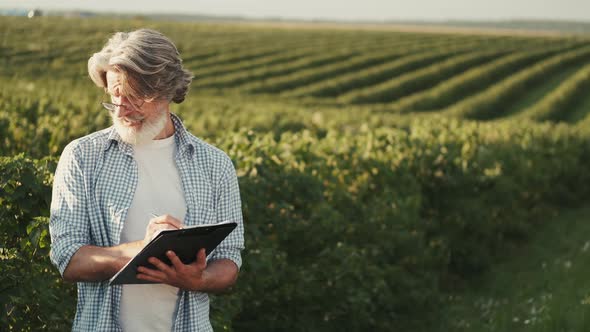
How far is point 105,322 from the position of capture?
314 cm

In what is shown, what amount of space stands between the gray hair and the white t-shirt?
259 millimetres

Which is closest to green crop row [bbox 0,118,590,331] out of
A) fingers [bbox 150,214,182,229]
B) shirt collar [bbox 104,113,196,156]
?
shirt collar [bbox 104,113,196,156]

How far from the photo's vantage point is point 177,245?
9.62 feet

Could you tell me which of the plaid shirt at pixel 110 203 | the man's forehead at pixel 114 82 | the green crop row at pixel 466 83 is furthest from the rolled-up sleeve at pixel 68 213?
the green crop row at pixel 466 83

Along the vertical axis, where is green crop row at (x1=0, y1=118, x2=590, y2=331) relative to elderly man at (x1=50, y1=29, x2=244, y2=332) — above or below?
below

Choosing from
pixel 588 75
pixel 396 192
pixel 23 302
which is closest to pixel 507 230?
pixel 396 192

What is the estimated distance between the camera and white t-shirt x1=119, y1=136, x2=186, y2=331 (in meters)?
3.18

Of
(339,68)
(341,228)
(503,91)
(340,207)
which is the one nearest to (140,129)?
(341,228)

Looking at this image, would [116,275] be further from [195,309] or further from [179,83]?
[179,83]

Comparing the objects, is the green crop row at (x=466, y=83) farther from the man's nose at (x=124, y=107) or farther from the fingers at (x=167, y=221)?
the fingers at (x=167, y=221)

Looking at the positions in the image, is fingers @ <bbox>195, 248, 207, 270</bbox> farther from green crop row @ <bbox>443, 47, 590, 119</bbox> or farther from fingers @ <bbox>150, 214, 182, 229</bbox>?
green crop row @ <bbox>443, 47, 590, 119</bbox>

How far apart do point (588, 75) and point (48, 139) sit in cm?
3985

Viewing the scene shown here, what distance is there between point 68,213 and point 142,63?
61 centimetres

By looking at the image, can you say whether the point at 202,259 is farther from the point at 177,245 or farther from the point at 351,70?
the point at 351,70
